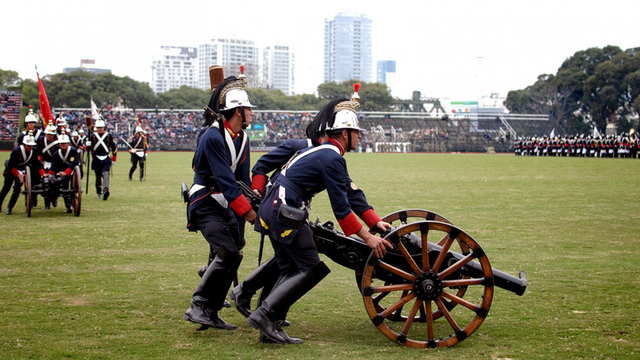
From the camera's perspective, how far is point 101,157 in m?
17.8

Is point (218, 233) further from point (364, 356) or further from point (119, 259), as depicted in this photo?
point (119, 259)

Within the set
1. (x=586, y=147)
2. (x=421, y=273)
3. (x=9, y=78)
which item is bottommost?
(x=586, y=147)

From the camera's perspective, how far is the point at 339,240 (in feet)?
19.1

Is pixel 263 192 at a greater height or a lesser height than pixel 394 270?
greater

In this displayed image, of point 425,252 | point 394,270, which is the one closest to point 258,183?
point 394,270

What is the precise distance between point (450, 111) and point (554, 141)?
1949 inches

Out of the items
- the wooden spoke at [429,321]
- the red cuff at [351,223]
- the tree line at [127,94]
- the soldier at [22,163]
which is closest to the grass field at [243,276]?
the wooden spoke at [429,321]

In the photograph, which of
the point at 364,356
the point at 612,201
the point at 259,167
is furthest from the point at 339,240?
the point at 612,201

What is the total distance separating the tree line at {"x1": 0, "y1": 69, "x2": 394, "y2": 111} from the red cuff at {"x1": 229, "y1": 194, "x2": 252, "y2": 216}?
7200cm

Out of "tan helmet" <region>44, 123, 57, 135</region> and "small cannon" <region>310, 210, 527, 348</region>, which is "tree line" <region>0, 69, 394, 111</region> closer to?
"tan helmet" <region>44, 123, 57, 135</region>

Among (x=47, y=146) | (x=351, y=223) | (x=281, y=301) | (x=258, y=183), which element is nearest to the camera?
(x=351, y=223)

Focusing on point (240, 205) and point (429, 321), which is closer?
point (429, 321)

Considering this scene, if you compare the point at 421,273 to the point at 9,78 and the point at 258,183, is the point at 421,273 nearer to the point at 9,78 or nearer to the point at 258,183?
the point at 258,183

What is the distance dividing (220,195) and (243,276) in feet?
7.39
